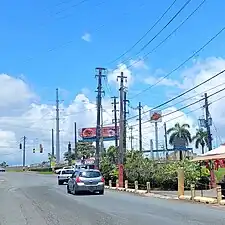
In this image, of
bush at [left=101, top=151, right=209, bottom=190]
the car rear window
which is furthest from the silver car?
bush at [left=101, top=151, right=209, bottom=190]

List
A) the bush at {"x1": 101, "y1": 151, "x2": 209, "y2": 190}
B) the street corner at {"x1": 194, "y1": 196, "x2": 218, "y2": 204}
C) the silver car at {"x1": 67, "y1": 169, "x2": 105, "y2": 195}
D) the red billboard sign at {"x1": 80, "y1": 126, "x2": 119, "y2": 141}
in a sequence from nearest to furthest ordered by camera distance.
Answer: the street corner at {"x1": 194, "y1": 196, "x2": 218, "y2": 204}
the silver car at {"x1": 67, "y1": 169, "x2": 105, "y2": 195}
the bush at {"x1": 101, "y1": 151, "x2": 209, "y2": 190}
the red billboard sign at {"x1": 80, "y1": 126, "x2": 119, "y2": 141}

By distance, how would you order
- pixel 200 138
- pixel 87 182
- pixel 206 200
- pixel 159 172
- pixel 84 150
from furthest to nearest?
pixel 84 150 < pixel 200 138 < pixel 159 172 < pixel 87 182 < pixel 206 200

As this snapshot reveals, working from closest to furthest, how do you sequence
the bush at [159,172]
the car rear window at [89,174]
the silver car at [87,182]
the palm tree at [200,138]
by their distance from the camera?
1. the silver car at [87,182]
2. the car rear window at [89,174]
3. the bush at [159,172]
4. the palm tree at [200,138]

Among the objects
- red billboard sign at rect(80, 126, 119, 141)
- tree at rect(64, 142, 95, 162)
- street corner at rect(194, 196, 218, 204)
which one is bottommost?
street corner at rect(194, 196, 218, 204)

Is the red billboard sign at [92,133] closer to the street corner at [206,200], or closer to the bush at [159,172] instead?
the bush at [159,172]

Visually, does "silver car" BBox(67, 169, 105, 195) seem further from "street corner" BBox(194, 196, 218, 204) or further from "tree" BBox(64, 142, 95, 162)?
"tree" BBox(64, 142, 95, 162)

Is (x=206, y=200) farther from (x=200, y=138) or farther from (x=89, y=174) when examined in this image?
(x=200, y=138)

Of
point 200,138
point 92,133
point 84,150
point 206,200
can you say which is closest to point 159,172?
point 206,200

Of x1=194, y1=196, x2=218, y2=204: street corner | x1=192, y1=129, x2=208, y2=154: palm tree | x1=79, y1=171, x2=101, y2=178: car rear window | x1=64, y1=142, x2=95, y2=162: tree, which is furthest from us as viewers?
x1=64, y1=142, x2=95, y2=162: tree

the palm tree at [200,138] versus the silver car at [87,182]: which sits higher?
the palm tree at [200,138]

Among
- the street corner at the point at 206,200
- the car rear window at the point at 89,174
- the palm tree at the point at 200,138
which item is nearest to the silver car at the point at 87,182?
the car rear window at the point at 89,174

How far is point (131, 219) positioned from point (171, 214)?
2442 mm

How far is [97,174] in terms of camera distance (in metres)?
33.9

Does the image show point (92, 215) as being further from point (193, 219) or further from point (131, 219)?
point (193, 219)
